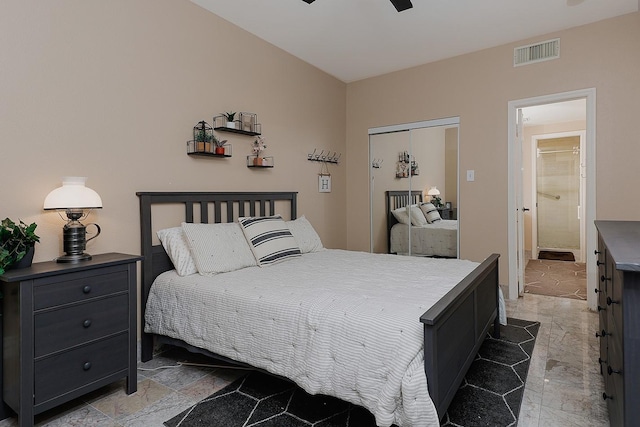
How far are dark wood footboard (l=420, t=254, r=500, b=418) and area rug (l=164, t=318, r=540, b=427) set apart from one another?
0.20 metres

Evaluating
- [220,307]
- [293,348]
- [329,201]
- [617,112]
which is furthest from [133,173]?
[617,112]

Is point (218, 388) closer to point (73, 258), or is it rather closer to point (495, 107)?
point (73, 258)

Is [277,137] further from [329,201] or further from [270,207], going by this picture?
[329,201]

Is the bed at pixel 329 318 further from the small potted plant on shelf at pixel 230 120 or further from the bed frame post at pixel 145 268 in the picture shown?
the small potted plant on shelf at pixel 230 120

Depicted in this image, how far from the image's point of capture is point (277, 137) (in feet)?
12.4

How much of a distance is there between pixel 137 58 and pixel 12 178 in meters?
1.13

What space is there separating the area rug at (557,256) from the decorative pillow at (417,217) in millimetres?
3173

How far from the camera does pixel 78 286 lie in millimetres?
1869

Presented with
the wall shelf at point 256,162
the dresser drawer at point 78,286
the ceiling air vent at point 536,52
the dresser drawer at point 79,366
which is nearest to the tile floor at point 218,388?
the dresser drawer at point 79,366

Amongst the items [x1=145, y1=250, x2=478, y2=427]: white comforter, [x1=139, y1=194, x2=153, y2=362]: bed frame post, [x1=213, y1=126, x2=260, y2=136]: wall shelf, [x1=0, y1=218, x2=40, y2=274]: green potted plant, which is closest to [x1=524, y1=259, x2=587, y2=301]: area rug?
[x1=145, y1=250, x2=478, y2=427]: white comforter

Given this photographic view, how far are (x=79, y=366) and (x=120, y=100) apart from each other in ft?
5.45

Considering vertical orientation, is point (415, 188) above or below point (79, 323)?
above

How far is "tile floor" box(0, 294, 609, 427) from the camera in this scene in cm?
183

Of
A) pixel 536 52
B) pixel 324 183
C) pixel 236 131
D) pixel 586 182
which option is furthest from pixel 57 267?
pixel 536 52
